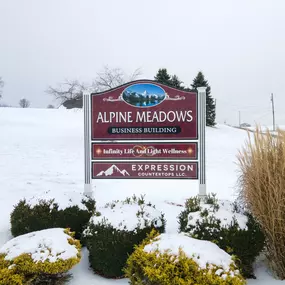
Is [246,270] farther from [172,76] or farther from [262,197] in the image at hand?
[172,76]

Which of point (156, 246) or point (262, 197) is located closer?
point (156, 246)

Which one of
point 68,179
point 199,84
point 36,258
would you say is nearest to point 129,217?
point 36,258

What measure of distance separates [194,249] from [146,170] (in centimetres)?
260

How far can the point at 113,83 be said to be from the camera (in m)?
29.8

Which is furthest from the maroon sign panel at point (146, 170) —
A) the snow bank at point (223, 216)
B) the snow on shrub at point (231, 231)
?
the snow on shrub at point (231, 231)

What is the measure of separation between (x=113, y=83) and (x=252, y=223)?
27720mm

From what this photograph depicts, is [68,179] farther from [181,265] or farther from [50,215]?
[181,265]

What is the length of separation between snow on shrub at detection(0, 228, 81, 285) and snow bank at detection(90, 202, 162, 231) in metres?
0.49

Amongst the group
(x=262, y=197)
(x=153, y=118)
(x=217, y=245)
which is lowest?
(x=217, y=245)

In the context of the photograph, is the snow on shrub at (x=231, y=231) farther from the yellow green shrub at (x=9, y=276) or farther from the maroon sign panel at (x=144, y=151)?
the yellow green shrub at (x=9, y=276)

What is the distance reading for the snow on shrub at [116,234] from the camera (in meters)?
3.14

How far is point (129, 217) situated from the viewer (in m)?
3.50

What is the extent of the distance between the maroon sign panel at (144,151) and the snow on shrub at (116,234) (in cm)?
151

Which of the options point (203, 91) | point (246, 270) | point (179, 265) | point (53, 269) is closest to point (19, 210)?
point (53, 269)
